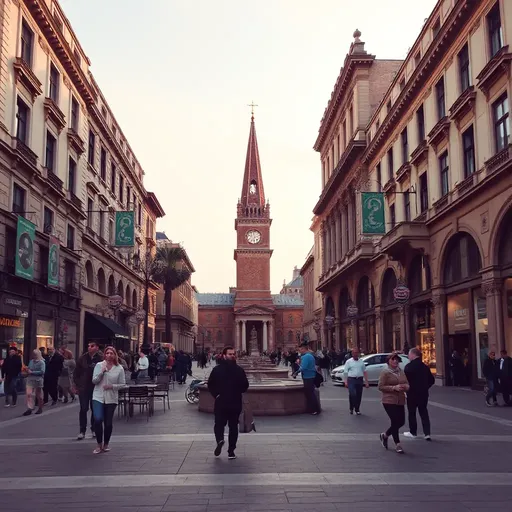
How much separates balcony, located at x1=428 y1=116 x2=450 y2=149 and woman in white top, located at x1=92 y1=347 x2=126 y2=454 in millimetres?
21402

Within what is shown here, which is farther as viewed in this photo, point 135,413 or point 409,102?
point 409,102

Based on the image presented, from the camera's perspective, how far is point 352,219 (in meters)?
47.3

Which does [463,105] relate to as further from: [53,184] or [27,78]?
[53,184]

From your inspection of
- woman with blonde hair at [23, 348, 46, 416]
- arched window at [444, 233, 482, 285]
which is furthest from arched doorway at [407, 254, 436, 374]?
woman with blonde hair at [23, 348, 46, 416]

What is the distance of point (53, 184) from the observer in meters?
30.8

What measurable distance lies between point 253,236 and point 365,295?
274ft

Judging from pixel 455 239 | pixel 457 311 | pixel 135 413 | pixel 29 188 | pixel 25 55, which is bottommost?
pixel 135 413

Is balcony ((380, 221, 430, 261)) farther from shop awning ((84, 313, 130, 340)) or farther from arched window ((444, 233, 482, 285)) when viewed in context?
shop awning ((84, 313, 130, 340))

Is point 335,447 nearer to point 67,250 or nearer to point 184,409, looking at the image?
point 184,409

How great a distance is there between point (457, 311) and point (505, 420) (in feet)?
40.3

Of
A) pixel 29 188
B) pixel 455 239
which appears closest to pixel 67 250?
pixel 29 188

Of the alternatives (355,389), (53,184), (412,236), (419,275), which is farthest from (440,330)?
(53,184)

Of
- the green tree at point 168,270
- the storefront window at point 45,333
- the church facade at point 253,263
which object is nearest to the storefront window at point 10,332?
the storefront window at point 45,333

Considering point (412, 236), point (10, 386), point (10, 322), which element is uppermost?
point (412, 236)
